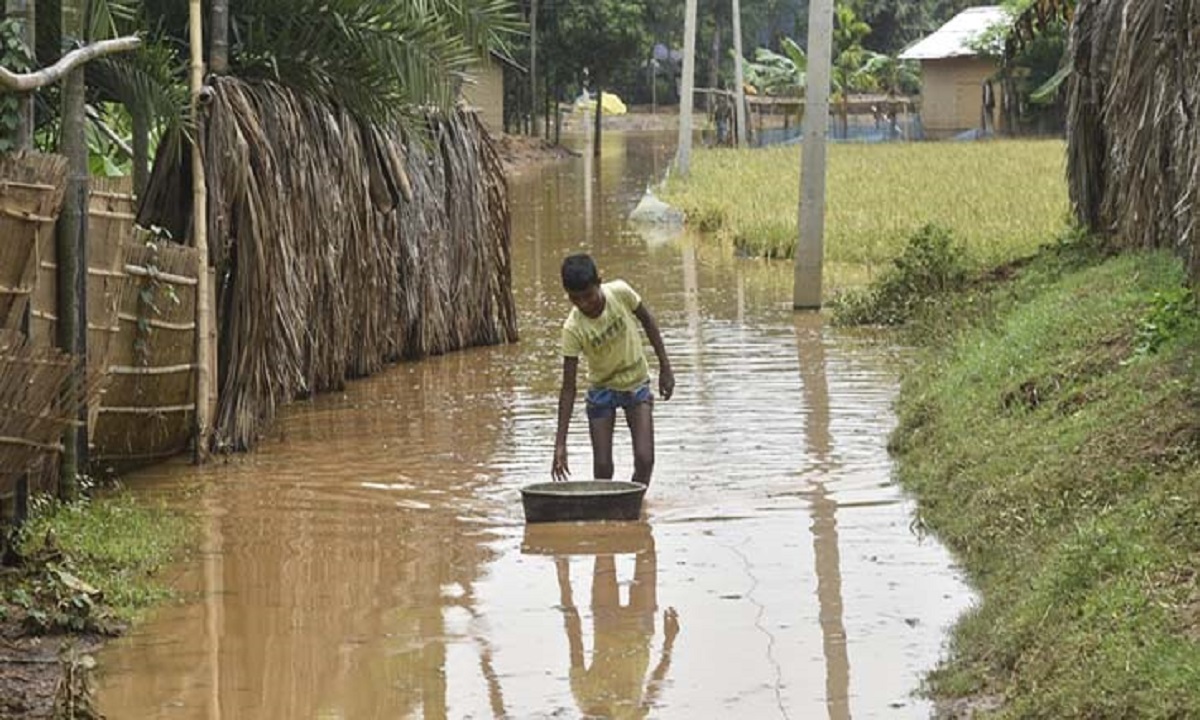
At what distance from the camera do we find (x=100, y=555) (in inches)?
343

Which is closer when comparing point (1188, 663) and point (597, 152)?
point (1188, 663)

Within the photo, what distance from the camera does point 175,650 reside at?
7.55 m

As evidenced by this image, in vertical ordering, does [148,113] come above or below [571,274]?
above

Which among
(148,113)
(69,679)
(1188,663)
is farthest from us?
(148,113)

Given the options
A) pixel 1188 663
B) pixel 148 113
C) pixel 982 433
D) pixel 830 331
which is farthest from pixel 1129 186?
pixel 1188 663

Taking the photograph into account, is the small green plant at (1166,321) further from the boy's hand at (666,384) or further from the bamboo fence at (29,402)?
the bamboo fence at (29,402)

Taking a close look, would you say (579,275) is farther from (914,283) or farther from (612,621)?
(914,283)

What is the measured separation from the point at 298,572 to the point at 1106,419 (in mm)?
3517

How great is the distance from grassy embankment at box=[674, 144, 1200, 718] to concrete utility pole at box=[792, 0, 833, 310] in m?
4.44

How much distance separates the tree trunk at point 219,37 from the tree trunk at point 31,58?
3.04 metres

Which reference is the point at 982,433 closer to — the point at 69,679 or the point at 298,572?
the point at 298,572

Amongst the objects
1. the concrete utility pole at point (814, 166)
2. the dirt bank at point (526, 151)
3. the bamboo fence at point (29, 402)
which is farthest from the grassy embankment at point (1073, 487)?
the dirt bank at point (526, 151)

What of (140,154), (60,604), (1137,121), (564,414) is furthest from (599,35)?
(60,604)

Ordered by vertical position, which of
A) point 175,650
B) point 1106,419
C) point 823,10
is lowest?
point 175,650
